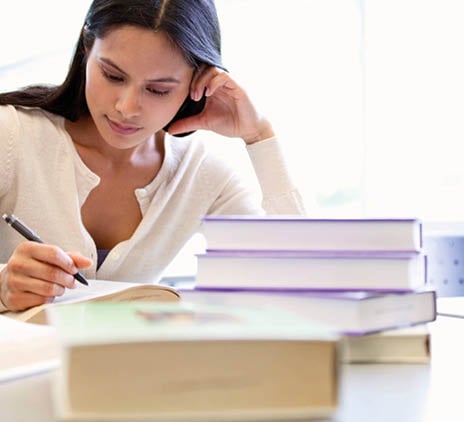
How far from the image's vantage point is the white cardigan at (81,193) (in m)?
1.53

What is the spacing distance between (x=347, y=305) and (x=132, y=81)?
797 mm

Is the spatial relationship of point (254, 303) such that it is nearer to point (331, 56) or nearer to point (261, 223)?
point (261, 223)

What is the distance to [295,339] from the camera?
1.46ft

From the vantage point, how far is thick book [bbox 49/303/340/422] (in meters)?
0.42

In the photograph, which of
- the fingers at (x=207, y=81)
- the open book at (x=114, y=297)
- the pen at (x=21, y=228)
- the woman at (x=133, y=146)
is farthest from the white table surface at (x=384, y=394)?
the fingers at (x=207, y=81)

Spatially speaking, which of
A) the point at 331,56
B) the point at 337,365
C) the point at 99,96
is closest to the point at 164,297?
the point at 99,96

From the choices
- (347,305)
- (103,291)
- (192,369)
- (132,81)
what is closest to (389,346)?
(347,305)

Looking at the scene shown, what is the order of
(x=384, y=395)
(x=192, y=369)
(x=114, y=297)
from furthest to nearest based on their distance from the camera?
(x=114, y=297) < (x=384, y=395) < (x=192, y=369)

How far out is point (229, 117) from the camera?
5.62 feet

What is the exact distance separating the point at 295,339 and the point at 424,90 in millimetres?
2239

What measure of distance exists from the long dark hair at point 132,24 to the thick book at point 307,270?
2.40 feet

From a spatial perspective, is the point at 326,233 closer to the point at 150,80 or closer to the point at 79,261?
the point at 79,261

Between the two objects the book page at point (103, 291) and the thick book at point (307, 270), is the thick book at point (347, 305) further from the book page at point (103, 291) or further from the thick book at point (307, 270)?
the book page at point (103, 291)

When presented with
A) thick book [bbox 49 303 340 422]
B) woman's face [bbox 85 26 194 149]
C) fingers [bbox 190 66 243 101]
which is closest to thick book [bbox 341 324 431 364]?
thick book [bbox 49 303 340 422]
